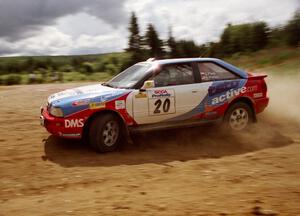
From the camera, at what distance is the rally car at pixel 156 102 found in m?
7.16

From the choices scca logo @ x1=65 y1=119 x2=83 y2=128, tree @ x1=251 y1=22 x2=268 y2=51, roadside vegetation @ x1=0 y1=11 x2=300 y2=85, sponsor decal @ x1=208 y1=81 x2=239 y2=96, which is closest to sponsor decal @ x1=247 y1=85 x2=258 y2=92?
sponsor decal @ x1=208 y1=81 x2=239 y2=96

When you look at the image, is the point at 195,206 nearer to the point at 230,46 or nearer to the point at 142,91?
the point at 142,91

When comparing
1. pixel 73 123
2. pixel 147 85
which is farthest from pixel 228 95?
pixel 73 123

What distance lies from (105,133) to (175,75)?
1.78 m

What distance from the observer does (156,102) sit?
7.62m

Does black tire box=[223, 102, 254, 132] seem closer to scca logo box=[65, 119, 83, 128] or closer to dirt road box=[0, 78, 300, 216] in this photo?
dirt road box=[0, 78, 300, 216]

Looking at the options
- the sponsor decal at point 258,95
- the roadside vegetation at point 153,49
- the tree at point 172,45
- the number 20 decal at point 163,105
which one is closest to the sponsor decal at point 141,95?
the number 20 decal at point 163,105

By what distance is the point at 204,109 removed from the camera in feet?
26.7

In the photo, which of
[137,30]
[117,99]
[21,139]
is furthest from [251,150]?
[137,30]

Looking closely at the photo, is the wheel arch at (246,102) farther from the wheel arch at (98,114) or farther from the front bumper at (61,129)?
the front bumper at (61,129)

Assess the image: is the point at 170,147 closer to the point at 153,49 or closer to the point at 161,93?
the point at 161,93

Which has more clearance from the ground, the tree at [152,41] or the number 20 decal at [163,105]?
the tree at [152,41]

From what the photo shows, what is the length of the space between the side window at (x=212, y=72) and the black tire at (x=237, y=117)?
1.99 feet

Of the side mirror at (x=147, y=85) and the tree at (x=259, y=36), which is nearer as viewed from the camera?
the side mirror at (x=147, y=85)
